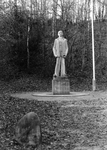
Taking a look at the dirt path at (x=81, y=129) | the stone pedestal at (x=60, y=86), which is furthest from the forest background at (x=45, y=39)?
the dirt path at (x=81, y=129)

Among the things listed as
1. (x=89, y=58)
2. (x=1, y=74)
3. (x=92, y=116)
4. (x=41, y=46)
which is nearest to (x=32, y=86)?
(x=1, y=74)

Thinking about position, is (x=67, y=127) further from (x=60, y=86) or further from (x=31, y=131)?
(x=60, y=86)

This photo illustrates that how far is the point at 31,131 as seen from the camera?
5820 millimetres

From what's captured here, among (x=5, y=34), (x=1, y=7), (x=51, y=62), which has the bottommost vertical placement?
(x=51, y=62)

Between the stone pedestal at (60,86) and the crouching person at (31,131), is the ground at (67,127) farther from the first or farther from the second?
the stone pedestal at (60,86)

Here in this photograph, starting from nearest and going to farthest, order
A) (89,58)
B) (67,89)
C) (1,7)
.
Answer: (67,89) < (1,7) < (89,58)

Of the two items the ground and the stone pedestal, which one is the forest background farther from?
the ground

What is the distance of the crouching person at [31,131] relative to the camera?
19.1 feet

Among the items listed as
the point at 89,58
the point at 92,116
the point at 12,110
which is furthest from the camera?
the point at 89,58

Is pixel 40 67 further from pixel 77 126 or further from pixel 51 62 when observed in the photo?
pixel 77 126

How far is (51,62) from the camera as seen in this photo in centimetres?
3127

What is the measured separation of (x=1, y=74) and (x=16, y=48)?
3444mm

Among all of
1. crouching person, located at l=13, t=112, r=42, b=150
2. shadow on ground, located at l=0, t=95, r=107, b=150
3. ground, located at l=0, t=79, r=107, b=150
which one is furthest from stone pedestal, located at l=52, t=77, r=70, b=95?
crouching person, located at l=13, t=112, r=42, b=150

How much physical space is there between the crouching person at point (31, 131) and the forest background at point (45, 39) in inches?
844
